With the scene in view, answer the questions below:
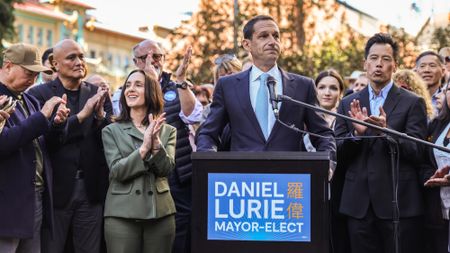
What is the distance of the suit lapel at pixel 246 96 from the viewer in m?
8.60

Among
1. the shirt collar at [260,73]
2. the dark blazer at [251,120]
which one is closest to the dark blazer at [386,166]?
the dark blazer at [251,120]

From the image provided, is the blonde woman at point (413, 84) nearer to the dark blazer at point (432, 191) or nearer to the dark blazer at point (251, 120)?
the dark blazer at point (432, 191)

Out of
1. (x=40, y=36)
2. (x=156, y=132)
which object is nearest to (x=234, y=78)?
(x=156, y=132)

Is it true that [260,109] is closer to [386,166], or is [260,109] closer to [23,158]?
[386,166]

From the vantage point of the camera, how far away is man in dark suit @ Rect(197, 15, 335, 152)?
8.59 m

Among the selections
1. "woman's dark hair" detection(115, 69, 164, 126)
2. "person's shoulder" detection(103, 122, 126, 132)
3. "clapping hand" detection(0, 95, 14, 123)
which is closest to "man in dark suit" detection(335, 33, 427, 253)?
"woman's dark hair" detection(115, 69, 164, 126)

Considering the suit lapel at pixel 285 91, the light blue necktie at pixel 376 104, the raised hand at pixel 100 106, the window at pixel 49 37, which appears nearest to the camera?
the suit lapel at pixel 285 91

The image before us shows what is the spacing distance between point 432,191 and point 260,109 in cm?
185

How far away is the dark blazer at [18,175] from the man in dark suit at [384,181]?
2.73 m

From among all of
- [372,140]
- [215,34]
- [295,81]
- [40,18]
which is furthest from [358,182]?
[40,18]

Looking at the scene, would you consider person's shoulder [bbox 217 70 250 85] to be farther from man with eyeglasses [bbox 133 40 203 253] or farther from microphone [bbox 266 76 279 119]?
man with eyeglasses [bbox 133 40 203 253]

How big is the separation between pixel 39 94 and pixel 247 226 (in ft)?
9.59

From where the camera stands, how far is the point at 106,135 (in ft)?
30.0

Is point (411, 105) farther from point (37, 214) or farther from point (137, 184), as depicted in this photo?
point (37, 214)
